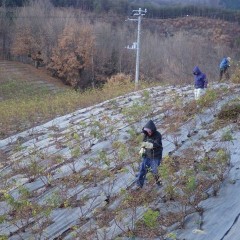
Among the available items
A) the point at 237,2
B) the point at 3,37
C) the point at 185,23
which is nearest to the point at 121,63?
the point at 3,37

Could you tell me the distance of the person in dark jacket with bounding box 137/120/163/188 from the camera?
675cm

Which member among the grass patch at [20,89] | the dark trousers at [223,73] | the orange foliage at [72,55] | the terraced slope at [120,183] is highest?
the dark trousers at [223,73]

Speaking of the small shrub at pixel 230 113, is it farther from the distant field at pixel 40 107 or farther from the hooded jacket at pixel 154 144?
the distant field at pixel 40 107

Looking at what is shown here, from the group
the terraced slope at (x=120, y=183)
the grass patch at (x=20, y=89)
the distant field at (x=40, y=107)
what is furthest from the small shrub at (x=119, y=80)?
the terraced slope at (x=120, y=183)

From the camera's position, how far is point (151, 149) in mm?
6797

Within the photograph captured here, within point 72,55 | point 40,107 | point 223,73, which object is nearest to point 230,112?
point 223,73

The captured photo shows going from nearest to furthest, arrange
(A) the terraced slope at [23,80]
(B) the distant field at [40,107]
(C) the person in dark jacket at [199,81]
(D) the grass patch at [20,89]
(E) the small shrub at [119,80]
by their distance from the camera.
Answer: (C) the person in dark jacket at [199,81]
(B) the distant field at [40,107]
(E) the small shrub at [119,80]
(D) the grass patch at [20,89]
(A) the terraced slope at [23,80]

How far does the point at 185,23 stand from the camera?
69.4 metres

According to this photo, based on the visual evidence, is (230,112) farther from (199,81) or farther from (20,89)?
(20,89)

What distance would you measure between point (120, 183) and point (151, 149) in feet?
3.96

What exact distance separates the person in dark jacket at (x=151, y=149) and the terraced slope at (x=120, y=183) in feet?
1.00

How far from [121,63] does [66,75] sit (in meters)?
6.37

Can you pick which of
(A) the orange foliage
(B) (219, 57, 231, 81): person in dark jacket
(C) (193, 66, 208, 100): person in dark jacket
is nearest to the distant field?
(B) (219, 57, 231, 81): person in dark jacket

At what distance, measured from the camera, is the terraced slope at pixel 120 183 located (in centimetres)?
605
